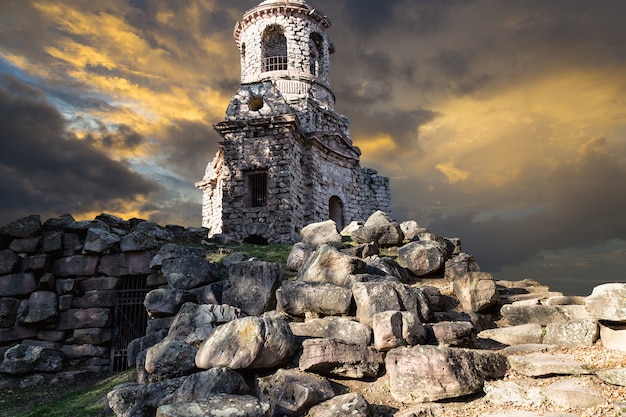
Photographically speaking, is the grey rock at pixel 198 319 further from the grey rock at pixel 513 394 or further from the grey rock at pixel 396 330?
the grey rock at pixel 513 394

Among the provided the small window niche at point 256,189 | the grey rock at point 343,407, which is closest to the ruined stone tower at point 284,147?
the small window niche at point 256,189

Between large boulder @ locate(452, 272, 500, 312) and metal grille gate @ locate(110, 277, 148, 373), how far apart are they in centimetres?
832

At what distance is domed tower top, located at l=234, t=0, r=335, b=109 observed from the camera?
2306 centimetres

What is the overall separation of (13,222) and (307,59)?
1603 centimetres

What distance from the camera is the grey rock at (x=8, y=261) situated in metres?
12.4

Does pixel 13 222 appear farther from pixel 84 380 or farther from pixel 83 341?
pixel 84 380

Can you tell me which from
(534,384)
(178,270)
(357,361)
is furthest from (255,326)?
(178,270)

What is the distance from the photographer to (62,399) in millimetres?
9656

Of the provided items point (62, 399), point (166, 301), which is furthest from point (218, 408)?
point (62, 399)

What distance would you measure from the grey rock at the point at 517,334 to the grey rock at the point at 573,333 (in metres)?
0.15

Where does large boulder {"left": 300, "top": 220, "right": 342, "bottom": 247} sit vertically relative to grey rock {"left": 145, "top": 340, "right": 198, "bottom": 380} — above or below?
above

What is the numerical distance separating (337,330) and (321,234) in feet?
16.4

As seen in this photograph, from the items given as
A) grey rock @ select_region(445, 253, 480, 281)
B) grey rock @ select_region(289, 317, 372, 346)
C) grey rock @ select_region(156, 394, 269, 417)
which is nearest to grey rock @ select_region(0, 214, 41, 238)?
grey rock @ select_region(289, 317, 372, 346)

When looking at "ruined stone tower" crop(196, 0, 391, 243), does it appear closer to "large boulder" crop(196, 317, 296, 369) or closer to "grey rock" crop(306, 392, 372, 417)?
"large boulder" crop(196, 317, 296, 369)
